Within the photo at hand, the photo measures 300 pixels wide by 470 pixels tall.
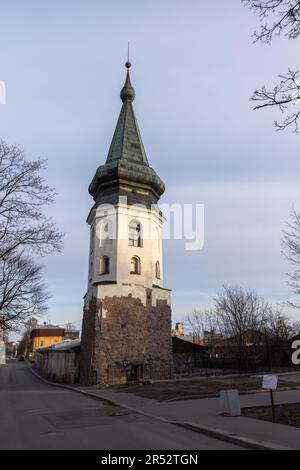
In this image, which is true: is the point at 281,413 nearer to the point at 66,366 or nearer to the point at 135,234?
the point at 135,234

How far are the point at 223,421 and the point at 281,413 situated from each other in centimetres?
179

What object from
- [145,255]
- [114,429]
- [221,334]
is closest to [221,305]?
[221,334]

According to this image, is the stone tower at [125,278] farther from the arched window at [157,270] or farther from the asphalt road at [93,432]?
the asphalt road at [93,432]

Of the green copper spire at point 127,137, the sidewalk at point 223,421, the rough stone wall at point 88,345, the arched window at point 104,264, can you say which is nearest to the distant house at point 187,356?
the rough stone wall at point 88,345

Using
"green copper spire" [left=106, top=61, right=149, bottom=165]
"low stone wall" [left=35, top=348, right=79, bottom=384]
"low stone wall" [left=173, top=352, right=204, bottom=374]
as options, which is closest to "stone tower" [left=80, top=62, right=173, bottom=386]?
"green copper spire" [left=106, top=61, right=149, bottom=165]

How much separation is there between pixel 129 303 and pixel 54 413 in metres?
16.3

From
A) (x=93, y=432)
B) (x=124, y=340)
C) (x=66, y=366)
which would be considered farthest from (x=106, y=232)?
(x=93, y=432)

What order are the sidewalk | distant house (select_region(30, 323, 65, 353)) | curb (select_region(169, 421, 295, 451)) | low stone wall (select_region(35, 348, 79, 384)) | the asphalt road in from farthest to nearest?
distant house (select_region(30, 323, 65, 353)), low stone wall (select_region(35, 348, 79, 384)), the asphalt road, the sidewalk, curb (select_region(169, 421, 295, 451))

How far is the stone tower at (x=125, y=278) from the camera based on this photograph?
30156 mm

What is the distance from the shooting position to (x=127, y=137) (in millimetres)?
36656

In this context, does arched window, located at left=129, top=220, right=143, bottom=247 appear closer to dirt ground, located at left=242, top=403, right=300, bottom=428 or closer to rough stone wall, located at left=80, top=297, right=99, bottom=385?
rough stone wall, located at left=80, top=297, right=99, bottom=385

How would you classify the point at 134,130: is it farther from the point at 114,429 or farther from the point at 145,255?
the point at 114,429

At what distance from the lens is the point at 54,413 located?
50.0 feet

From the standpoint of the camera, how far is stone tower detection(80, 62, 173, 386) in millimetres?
30156
